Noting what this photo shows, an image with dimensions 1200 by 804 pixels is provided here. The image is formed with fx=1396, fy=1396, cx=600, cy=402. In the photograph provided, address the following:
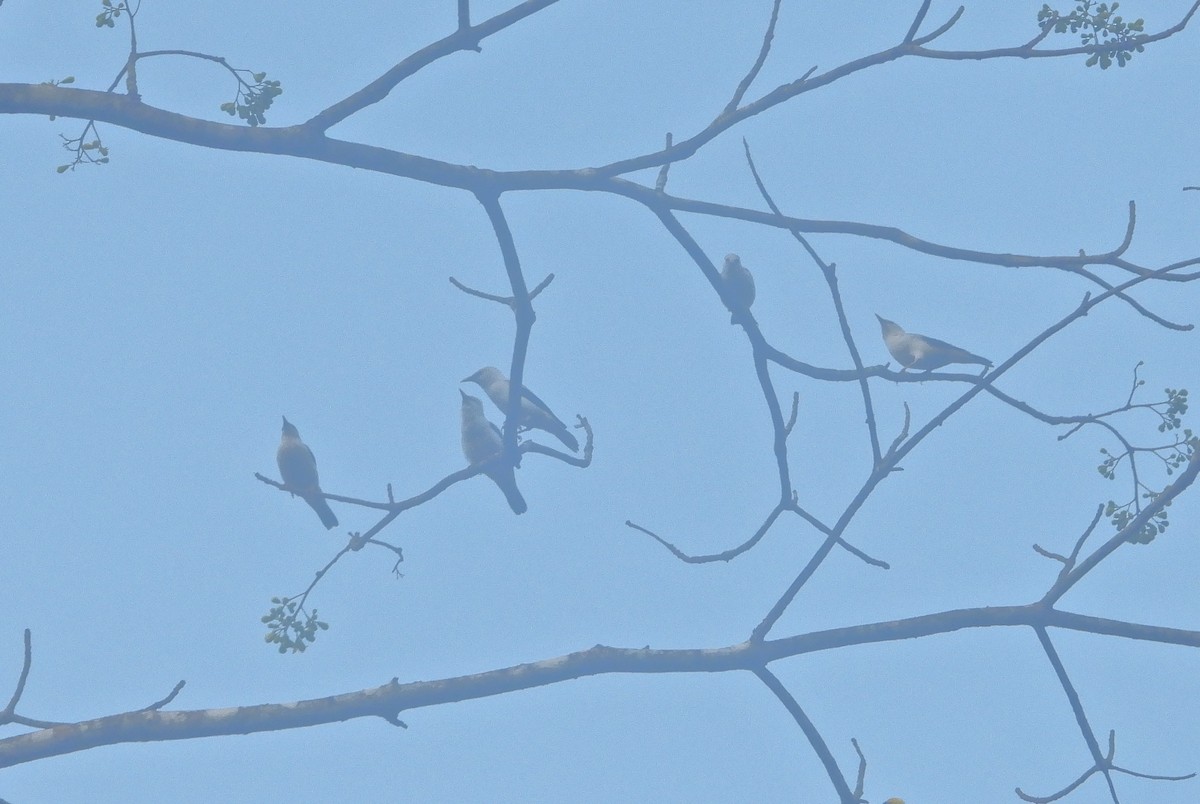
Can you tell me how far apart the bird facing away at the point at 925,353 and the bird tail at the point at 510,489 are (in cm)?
550

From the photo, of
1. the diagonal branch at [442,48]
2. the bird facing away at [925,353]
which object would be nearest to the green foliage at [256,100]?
the diagonal branch at [442,48]

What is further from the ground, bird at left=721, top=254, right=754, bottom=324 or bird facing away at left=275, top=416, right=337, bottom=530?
bird at left=721, top=254, right=754, bottom=324

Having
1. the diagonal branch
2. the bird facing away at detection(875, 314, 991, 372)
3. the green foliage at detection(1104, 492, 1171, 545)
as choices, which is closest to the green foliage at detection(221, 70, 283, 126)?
the diagonal branch

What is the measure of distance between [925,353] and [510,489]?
6393 mm

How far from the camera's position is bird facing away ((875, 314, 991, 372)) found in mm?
11508

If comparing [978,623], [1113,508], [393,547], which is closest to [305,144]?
[393,547]

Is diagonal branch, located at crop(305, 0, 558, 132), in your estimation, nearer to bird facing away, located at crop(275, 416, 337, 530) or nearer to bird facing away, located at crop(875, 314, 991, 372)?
bird facing away, located at crop(275, 416, 337, 530)

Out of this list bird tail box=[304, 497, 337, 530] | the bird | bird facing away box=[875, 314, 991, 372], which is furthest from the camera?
the bird

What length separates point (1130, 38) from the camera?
515 centimetres

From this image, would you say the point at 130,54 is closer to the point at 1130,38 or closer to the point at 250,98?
the point at 250,98

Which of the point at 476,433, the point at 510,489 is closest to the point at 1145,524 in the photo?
the point at 510,489

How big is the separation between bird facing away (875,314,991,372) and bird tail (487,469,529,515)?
5.50 meters

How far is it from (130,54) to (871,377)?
3154 millimetres

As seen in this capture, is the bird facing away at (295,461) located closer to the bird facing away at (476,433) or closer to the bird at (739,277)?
the bird facing away at (476,433)
